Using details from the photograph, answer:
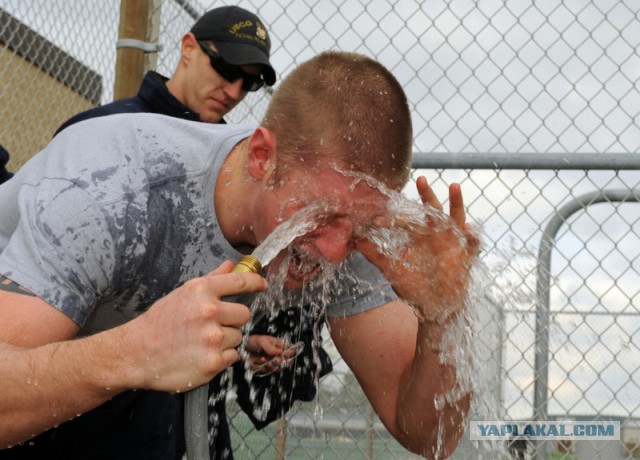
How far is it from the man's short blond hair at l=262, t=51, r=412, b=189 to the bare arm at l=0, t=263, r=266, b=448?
40cm

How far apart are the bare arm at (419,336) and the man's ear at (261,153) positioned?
27 centimetres

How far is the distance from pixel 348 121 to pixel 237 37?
139cm

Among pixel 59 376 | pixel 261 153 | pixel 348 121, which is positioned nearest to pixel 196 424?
pixel 59 376

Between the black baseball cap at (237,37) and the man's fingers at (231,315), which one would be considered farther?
the black baseball cap at (237,37)

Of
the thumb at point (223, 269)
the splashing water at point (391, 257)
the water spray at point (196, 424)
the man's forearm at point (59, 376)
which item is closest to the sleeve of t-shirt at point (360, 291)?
the splashing water at point (391, 257)

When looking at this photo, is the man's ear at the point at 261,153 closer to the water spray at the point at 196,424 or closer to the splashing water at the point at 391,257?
the splashing water at the point at 391,257

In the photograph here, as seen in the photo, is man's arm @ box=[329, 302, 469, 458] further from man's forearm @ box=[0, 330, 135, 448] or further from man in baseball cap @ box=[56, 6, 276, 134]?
man in baseball cap @ box=[56, 6, 276, 134]

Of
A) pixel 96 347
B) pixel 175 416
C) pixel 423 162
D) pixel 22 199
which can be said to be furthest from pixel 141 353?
pixel 423 162

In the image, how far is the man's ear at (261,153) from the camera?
5.97ft

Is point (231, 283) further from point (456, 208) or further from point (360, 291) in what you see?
point (360, 291)

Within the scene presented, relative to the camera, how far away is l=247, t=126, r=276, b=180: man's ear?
71.6 inches

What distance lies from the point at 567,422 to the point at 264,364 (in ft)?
4.48

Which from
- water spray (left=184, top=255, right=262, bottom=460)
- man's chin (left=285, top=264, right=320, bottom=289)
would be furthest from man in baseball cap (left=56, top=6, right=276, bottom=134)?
water spray (left=184, top=255, right=262, bottom=460)

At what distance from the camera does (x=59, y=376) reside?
4.87 ft
